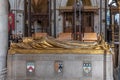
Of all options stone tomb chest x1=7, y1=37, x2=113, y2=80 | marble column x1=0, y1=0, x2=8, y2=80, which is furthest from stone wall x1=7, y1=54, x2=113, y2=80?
marble column x1=0, y1=0, x2=8, y2=80

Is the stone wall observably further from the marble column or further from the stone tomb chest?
the marble column

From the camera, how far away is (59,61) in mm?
9633

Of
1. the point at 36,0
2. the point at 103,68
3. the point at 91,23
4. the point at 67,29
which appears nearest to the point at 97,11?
the point at 91,23

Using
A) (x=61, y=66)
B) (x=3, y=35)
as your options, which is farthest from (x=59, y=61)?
(x=3, y=35)

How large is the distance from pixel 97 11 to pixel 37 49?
22.6 meters

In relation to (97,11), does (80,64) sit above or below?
below

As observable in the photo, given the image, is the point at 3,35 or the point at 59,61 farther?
the point at 59,61

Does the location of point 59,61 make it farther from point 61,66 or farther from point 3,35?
point 3,35

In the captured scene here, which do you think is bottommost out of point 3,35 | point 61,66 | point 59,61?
point 61,66

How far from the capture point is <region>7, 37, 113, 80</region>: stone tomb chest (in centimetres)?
959

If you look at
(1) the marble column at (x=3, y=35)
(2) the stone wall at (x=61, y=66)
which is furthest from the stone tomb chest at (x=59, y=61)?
(1) the marble column at (x=3, y=35)

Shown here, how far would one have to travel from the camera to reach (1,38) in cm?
930

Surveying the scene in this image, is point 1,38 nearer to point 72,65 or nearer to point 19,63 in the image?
point 19,63

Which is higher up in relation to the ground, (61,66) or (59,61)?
A: (59,61)
